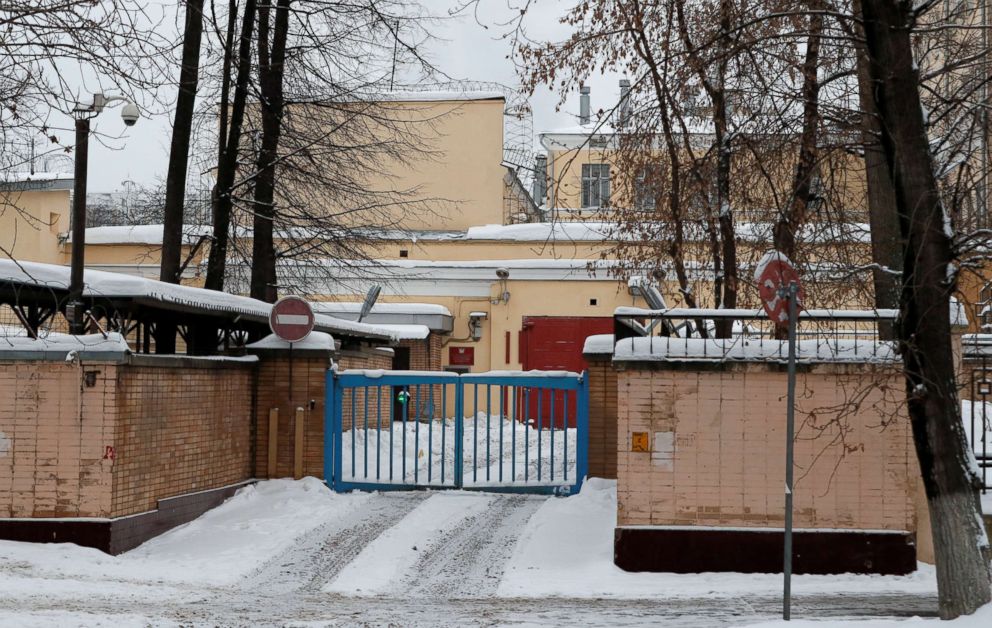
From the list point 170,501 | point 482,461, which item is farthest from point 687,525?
point 482,461

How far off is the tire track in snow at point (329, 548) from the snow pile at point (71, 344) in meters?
2.88

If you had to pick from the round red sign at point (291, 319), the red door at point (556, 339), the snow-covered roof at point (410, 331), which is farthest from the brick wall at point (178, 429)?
the red door at point (556, 339)

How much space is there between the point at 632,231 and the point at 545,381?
2667 millimetres

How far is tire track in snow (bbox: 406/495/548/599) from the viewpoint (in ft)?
38.2

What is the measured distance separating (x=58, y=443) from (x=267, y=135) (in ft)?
28.2

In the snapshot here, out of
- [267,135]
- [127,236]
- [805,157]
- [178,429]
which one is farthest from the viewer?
[127,236]

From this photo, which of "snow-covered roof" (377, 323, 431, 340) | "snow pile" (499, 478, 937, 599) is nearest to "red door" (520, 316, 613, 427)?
"snow-covered roof" (377, 323, 431, 340)

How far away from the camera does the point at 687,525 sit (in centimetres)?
1209

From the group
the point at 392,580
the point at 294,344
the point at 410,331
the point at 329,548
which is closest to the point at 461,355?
the point at 410,331

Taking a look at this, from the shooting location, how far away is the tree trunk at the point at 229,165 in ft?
63.4

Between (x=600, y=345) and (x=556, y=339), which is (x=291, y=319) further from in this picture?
(x=556, y=339)

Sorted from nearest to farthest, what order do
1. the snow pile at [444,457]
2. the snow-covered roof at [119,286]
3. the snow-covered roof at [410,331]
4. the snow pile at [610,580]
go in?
the snow pile at [610,580]
the snow-covered roof at [119,286]
the snow pile at [444,457]
the snow-covered roof at [410,331]

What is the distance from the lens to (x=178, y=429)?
14.0 m

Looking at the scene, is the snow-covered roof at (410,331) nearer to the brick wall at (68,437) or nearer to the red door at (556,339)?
the red door at (556,339)
